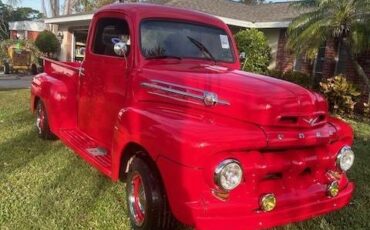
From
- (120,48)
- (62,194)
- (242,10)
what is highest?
(242,10)

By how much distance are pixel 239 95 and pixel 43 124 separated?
393cm

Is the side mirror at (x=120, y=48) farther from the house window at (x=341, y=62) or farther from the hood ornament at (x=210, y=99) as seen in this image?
the house window at (x=341, y=62)

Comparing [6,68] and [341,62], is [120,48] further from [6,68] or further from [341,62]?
[6,68]

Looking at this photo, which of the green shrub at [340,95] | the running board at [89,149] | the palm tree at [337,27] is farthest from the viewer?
the green shrub at [340,95]

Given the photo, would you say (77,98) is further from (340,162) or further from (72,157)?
(340,162)

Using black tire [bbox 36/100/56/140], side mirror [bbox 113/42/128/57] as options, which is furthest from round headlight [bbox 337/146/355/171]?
black tire [bbox 36/100/56/140]

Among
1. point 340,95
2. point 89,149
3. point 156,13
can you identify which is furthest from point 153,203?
point 340,95

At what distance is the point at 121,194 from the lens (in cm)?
480

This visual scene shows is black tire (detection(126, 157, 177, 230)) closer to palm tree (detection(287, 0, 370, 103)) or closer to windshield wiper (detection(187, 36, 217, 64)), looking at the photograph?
windshield wiper (detection(187, 36, 217, 64))

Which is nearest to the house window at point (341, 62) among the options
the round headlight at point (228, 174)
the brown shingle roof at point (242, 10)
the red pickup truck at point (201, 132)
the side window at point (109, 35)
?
the brown shingle roof at point (242, 10)

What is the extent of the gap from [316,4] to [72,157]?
8657 millimetres

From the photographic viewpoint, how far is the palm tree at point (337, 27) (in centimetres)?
1109

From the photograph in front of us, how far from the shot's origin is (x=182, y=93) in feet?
12.9

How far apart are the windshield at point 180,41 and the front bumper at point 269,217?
77.4 inches
